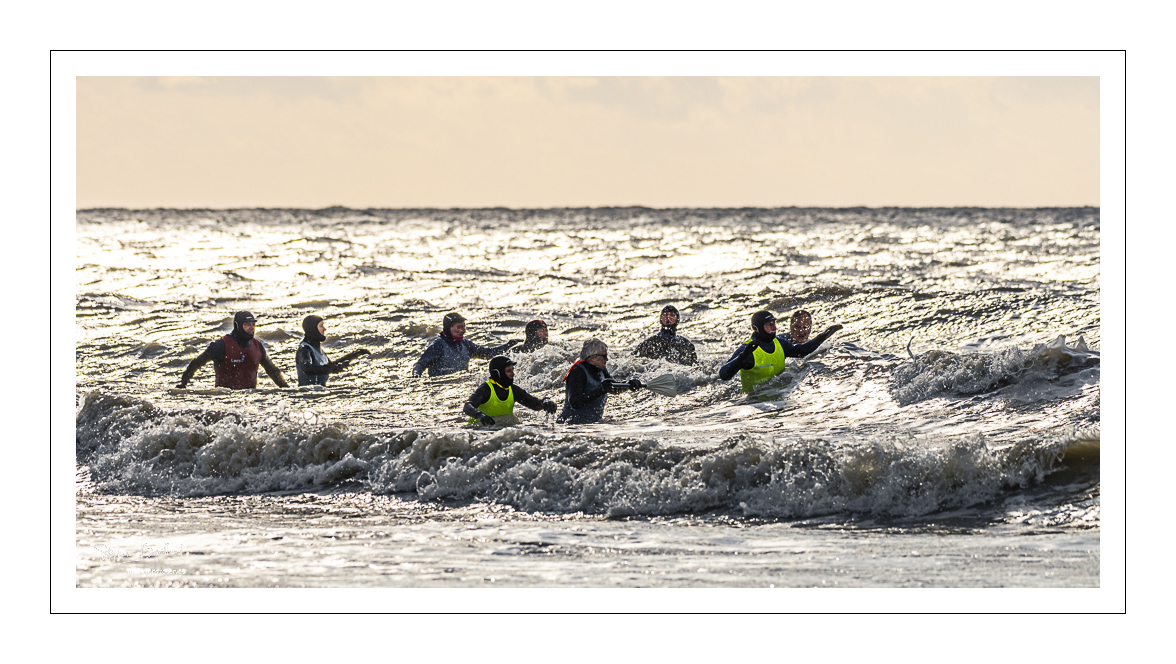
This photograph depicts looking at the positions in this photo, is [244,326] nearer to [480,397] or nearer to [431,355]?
[431,355]

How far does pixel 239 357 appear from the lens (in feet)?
43.1

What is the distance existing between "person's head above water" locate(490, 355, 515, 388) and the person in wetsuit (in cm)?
309

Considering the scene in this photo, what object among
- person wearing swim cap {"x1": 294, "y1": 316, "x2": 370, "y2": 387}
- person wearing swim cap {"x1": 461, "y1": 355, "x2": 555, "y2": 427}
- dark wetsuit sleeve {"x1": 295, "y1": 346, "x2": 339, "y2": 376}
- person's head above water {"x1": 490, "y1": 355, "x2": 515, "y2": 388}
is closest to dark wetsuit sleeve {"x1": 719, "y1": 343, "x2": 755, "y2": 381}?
person wearing swim cap {"x1": 461, "y1": 355, "x2": 555, "y2": 427}

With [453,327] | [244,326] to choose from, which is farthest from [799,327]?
[244,326]

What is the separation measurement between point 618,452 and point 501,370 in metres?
1.81

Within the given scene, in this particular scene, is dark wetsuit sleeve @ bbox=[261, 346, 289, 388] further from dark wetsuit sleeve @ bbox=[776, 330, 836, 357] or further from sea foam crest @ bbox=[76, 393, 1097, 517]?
dark wetsuit sleeve @ bbox=[776, 330, 836, 357]

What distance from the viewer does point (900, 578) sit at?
7.07 m

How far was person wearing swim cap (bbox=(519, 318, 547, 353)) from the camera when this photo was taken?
49.1ft

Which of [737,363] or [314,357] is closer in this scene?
[737,363]

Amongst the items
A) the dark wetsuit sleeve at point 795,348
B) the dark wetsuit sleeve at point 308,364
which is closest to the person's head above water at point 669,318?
the dark wetsuit sleeve at point 795,348

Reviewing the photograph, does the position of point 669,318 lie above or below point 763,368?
above

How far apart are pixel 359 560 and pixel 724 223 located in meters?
41.2

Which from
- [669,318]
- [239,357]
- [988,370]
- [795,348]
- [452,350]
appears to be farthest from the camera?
[669,318]
